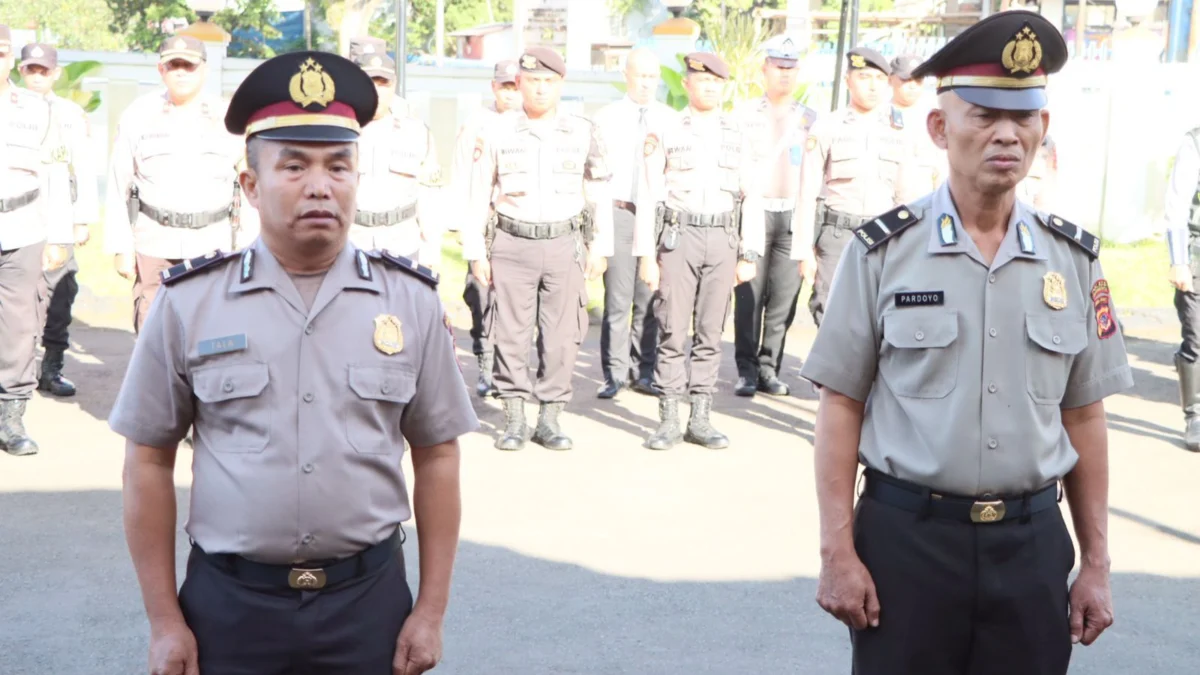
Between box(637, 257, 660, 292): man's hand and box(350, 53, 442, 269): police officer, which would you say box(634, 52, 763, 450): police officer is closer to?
box(637, 257, 660, 292): man's hand

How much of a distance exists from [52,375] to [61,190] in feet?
6.79

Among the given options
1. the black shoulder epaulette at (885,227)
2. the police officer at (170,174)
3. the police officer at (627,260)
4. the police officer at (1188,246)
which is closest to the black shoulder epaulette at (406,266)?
the black shoulder epaulette at (885,227)

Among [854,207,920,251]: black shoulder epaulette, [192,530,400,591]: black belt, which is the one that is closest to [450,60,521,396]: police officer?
[854,207,920,251]: black shoulder epaulette

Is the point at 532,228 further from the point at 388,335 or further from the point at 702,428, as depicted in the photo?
the point at 388,335

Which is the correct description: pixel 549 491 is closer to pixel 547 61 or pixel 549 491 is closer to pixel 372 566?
pixel 547 61

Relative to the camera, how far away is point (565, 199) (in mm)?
8750

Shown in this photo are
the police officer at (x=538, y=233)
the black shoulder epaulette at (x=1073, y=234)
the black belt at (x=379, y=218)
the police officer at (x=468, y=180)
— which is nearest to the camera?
the black shoulder epaulette at (x=1073, y=234)

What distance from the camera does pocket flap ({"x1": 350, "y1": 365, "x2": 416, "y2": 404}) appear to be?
10.00 ft

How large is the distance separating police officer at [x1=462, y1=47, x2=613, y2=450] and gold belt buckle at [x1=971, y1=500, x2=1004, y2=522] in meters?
5.66

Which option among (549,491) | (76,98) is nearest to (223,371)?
(549,491)

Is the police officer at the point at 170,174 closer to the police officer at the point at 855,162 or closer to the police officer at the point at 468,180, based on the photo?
the police officer at the point at 468,180

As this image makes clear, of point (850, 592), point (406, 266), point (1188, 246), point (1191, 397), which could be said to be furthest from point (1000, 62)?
point (1191, 397)

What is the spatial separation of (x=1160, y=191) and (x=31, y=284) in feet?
51.5

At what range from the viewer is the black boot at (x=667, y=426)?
8.97 metres
